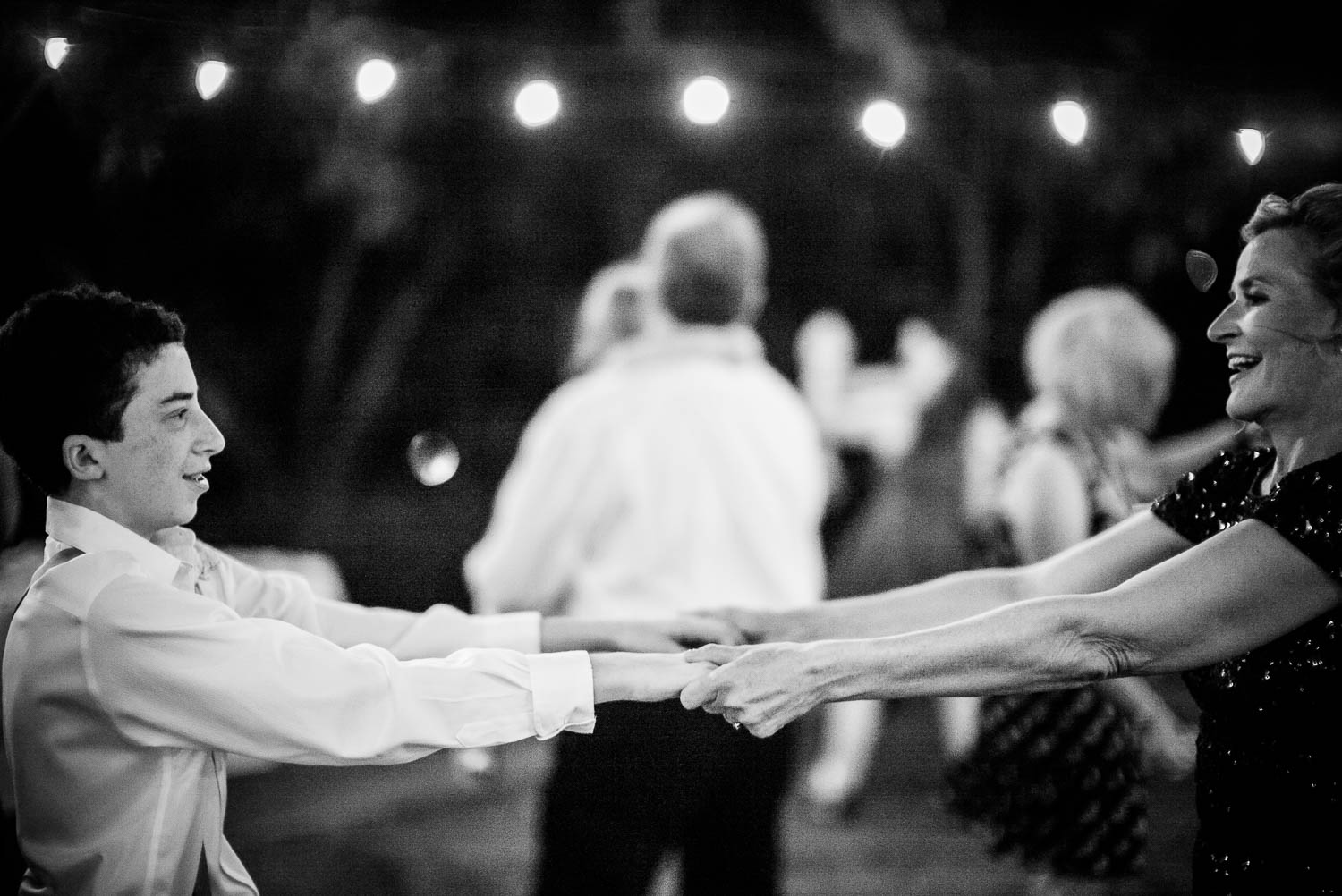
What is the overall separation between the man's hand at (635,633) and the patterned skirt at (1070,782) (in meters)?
1.57

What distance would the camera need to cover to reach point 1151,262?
12.5 feet

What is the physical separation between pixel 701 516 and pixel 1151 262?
192 cm

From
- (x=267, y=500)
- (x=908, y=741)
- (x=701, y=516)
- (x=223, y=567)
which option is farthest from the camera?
(x=908, y=741)

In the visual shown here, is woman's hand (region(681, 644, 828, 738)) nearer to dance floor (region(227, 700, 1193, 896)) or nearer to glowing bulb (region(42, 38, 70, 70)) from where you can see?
dance floor (region(227, 700, 1193, 896))

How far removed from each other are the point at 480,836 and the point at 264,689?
85.7 inches

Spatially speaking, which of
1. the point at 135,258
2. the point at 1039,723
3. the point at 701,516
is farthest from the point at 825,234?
the point at 135,258

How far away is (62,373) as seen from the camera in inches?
62.0

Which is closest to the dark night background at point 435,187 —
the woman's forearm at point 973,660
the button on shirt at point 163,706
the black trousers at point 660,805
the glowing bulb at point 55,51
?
the glowing bulb at point 55,51

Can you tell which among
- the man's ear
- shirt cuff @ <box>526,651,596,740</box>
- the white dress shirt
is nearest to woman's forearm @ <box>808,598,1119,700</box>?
shirt cuff @ <box>526,651,596,740</box>

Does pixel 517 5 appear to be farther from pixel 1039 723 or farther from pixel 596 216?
pixel 1039 723

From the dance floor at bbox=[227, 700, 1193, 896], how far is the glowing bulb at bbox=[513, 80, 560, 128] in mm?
1998

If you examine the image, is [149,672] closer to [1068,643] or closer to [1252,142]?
A: [1068,643]

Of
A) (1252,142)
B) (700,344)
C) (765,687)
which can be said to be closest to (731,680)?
(765,687)

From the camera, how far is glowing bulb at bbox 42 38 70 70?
320 centimetres
